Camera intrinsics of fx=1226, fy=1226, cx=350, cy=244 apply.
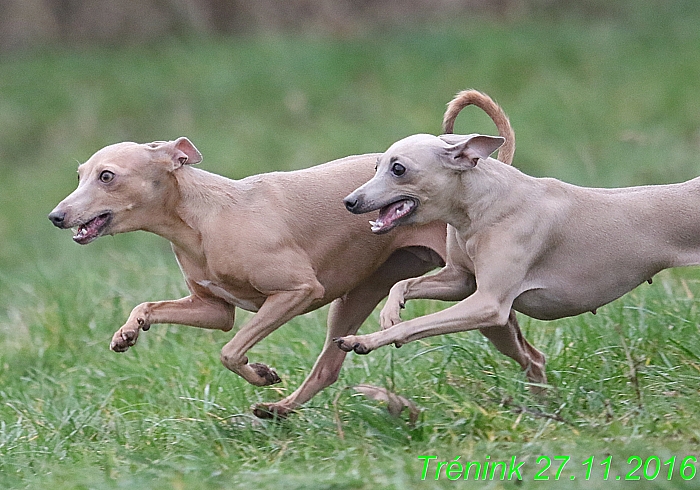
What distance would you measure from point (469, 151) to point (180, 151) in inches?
51.2

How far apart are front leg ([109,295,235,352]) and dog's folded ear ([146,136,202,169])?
597mm

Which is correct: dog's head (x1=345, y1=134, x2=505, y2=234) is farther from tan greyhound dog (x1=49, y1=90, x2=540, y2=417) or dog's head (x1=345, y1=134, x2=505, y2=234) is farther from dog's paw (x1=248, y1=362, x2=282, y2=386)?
dog's paw (x1=248, y1=362, x2=282, y2=386)

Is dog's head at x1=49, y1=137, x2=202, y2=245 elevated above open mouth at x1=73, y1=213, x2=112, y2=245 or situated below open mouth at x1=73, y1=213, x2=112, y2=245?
above

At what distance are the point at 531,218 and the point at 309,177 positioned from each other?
1.09m

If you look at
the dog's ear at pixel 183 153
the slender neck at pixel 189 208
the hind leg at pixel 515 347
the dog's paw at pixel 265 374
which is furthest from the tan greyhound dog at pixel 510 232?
the dog's ear at pixel 183 153

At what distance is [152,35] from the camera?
56.6ft

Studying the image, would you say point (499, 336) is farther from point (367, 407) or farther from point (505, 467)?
point (505, 467)

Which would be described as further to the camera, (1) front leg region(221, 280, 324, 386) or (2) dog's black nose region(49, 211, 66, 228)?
(1) front leg region(221, 280, 324, 386)

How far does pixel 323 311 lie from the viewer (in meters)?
7.25

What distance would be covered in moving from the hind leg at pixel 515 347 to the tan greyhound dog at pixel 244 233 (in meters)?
0.01

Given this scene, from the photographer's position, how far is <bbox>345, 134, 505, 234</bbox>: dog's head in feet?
15.6

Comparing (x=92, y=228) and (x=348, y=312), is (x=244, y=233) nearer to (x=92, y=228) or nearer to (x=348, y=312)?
(x=92, y=228)

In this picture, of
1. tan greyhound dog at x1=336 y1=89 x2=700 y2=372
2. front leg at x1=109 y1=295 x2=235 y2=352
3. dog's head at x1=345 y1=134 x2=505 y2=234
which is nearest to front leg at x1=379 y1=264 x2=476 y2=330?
tan greyhound dog at x1=336 y1=89 x2=700 y2=372

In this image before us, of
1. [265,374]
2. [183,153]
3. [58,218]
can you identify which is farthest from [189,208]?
[265,374]
